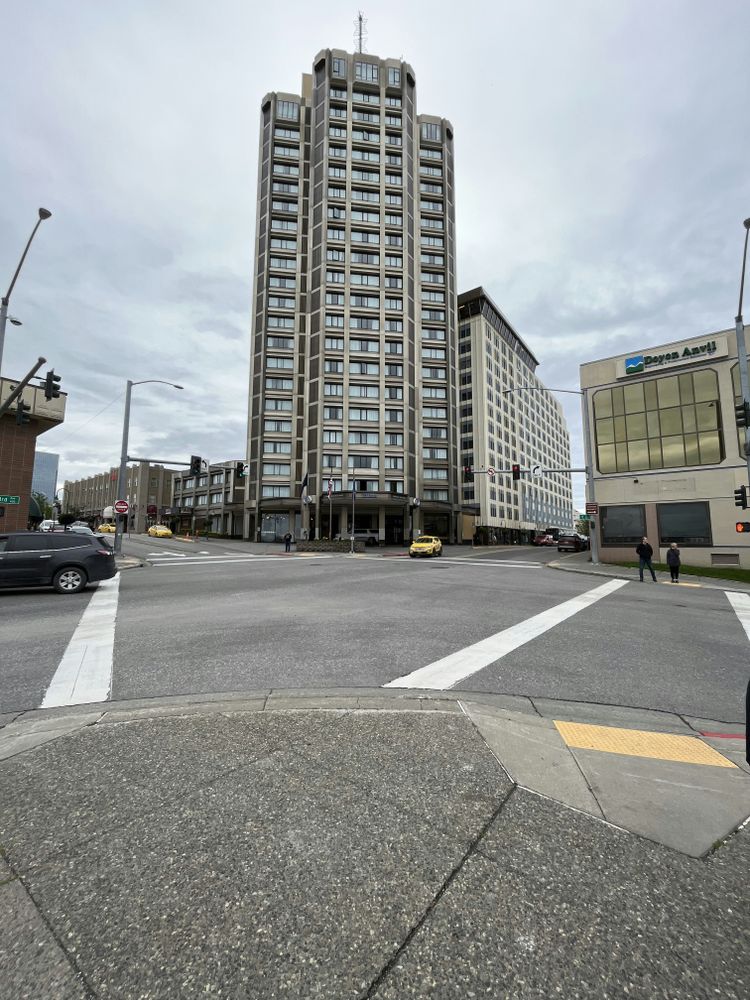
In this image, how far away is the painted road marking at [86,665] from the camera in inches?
178

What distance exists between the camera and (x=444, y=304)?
61.5 metres

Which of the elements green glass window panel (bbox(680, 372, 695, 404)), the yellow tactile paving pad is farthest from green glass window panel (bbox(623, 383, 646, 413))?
the yellow tactile paving pad

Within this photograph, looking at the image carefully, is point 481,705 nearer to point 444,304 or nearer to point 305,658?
point 305,658

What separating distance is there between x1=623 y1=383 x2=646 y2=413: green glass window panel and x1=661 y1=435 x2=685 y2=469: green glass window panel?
2598mm

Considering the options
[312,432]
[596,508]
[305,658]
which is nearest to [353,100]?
[312,432]

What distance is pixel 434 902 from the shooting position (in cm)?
187

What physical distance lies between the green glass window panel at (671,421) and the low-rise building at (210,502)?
54948 mm

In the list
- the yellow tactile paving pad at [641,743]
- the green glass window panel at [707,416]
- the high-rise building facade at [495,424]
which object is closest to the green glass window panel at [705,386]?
the green glass window panel at [707,416]

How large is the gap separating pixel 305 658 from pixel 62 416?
34030 millimetres

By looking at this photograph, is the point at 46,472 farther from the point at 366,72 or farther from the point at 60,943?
the point at 60,943

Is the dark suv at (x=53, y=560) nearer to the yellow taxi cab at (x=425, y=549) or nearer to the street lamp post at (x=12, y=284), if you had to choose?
the street lamp post at (x=12, y=284)

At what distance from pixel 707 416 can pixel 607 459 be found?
5683mm

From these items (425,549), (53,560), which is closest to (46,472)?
(425,549)

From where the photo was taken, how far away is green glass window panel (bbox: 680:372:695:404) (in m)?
27.2
